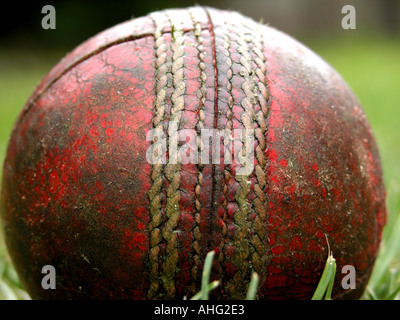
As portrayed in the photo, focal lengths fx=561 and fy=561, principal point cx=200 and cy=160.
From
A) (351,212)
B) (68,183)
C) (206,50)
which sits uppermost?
(206,50)

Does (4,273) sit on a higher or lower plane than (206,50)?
lower

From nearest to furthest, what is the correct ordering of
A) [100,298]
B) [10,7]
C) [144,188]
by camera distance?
[144,188] → [100,298] → [10,7]

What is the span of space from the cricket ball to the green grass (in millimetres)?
741

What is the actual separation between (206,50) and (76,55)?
2.03 feet

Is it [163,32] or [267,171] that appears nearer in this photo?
[267,171]

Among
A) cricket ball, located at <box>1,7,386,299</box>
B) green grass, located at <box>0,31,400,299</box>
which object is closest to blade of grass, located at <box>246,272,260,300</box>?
cricket ball, located at <box>1,7,386,299</box>

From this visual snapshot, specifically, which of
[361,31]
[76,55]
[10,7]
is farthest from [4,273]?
[361,31]

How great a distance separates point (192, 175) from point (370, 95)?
6617 mm

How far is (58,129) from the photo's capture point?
2.10 m

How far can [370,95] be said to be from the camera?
798cm

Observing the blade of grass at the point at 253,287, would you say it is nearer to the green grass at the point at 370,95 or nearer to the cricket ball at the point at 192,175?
the cricket ball at the point at 192,175

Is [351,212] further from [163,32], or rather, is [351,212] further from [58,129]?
[58,129]

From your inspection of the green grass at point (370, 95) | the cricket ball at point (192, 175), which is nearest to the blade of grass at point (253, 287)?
the cricket ball at point (192, 175)

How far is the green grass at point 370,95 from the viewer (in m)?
2.89
